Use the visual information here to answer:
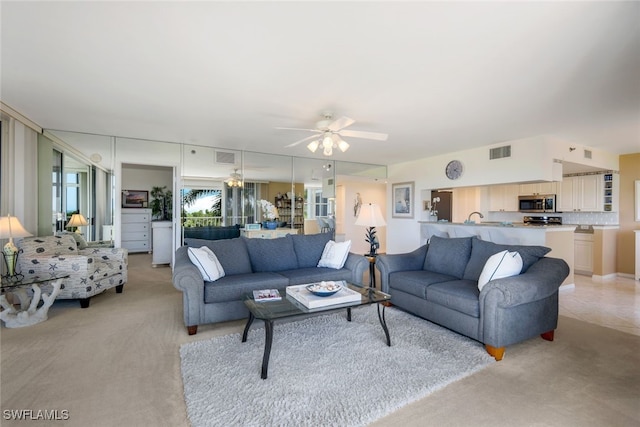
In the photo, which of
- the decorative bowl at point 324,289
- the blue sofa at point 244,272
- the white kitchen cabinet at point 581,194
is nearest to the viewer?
A: the decorative bowl at point 324,289

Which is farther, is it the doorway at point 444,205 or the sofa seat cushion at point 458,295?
the doorway at point 444,205

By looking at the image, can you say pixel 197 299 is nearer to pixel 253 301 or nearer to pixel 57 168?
pixel 253 301

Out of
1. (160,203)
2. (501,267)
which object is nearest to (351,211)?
(160,203)

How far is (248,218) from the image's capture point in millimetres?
6207

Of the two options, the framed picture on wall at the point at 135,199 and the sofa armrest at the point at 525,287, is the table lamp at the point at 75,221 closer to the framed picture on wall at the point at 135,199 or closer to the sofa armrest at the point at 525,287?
the framed picture on wall at the point at 135,199

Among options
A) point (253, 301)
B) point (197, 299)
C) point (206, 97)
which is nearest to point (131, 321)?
point (197, 299)

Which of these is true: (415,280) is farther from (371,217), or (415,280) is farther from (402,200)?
(402,200)

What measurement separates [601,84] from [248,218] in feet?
18.3

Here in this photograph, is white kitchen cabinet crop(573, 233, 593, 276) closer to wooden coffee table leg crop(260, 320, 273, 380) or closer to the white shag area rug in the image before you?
the white shag area rug

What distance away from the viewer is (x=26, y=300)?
10.8 ft

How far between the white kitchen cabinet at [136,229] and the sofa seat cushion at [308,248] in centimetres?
→ 591

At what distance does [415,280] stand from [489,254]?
0.87 m

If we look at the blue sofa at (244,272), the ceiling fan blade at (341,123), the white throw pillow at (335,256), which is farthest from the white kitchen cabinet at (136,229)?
the ceiling fan blade at (341,123)

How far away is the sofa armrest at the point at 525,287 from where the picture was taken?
2402mm
